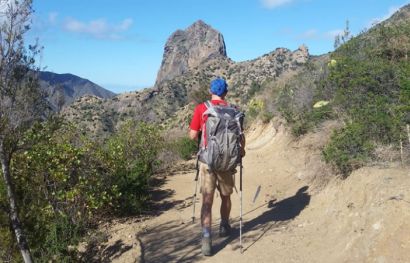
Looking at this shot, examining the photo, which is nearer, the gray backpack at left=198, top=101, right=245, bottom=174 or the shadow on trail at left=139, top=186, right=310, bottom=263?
the gray backpack at left=198, top=101, right=245, bottom=174

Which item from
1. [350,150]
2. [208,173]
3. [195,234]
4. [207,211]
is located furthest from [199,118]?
[350,150]

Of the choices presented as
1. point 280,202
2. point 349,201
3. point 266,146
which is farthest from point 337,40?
point 349,201

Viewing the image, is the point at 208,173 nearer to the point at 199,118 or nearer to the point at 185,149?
the point at 199,118

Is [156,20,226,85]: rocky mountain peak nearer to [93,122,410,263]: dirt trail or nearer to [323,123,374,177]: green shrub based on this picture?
[93,122,410,263]: dirt trail

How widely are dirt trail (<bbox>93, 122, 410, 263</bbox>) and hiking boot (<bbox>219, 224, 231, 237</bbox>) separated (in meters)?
0.12

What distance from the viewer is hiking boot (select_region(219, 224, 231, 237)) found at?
638 cm

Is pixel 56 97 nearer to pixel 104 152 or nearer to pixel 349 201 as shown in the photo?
pixel 104 152

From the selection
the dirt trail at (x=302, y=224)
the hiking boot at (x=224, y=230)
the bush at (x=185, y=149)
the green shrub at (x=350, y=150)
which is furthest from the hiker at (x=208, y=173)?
the bush at (x=185, y=149)

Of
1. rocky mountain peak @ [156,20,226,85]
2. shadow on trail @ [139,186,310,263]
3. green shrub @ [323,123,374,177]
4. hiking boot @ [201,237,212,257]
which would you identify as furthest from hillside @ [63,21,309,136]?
hiking boot @ [201,237,212,257]

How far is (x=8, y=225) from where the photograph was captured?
6395mm

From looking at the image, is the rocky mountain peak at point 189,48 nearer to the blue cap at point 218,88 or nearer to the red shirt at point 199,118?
the blue cap at point 218,88

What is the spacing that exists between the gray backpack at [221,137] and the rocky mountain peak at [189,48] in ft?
301

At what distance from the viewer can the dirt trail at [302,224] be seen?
202 inches

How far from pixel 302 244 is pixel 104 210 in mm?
3840
